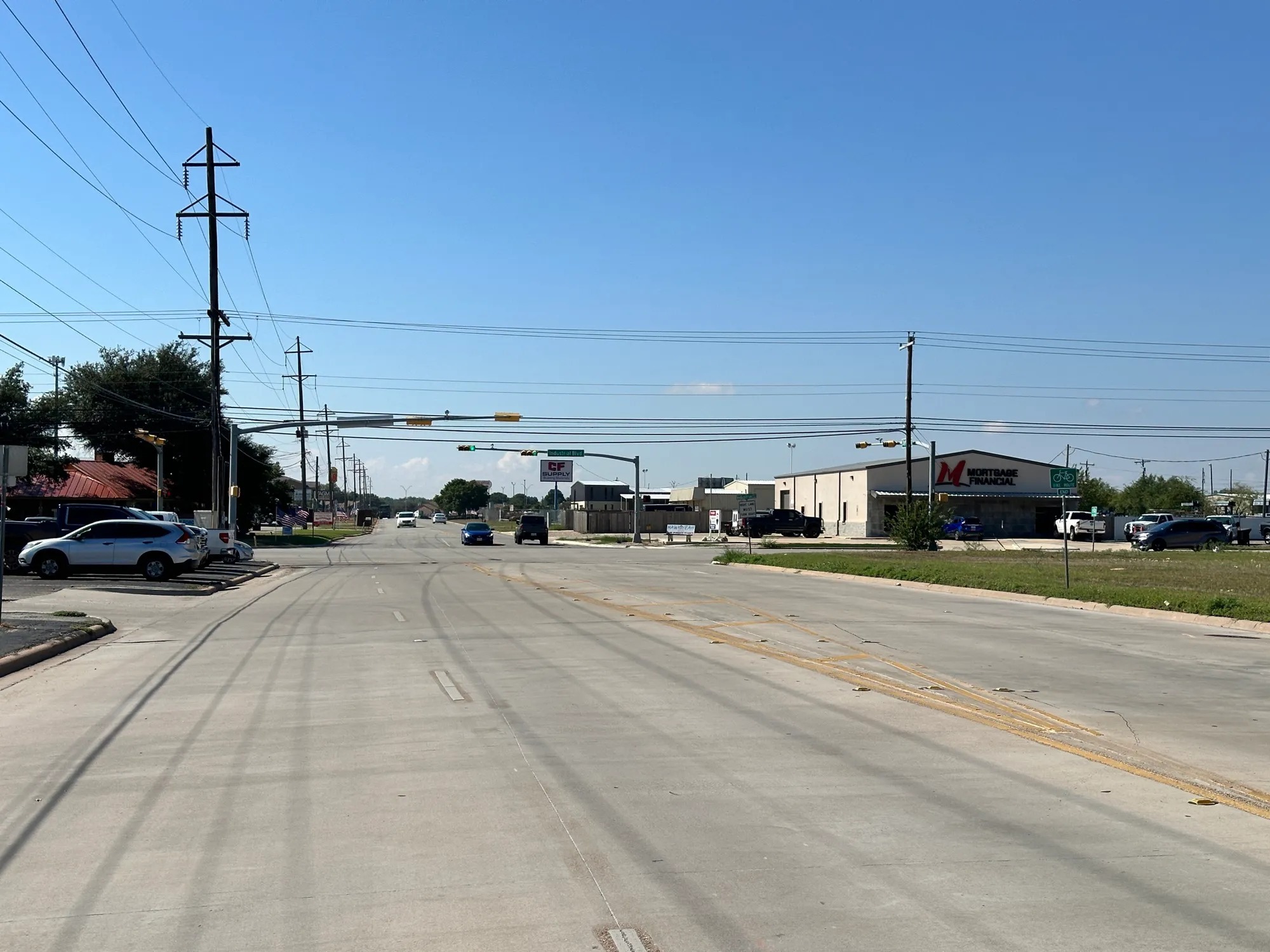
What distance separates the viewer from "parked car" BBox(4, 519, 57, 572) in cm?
3369

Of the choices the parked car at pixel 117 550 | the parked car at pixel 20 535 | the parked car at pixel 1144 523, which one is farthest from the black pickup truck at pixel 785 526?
the parked car at pixel 117 550

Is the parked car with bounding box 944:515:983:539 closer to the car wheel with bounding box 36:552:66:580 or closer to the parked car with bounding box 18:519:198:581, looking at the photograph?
the parked car with bounding box 18:519:198:581

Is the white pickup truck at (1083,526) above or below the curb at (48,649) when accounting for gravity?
above

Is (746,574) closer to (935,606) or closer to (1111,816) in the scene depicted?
(935,606)

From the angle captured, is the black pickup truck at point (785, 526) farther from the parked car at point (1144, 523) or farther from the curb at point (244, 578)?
the curb at point (244, 578)

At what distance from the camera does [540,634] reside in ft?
61.9

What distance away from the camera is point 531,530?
7494cm

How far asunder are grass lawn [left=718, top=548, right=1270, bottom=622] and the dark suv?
26474 millimetres

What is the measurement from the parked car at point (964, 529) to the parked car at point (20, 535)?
60337 millimetres

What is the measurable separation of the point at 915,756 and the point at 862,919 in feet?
12.8

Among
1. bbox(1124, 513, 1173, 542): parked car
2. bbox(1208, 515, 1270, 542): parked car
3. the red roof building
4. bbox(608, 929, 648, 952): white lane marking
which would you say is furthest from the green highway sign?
the red roof building

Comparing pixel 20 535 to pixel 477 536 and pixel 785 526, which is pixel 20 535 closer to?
pixel 477 536

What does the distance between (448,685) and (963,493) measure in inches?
3350

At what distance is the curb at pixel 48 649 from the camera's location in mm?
15175
